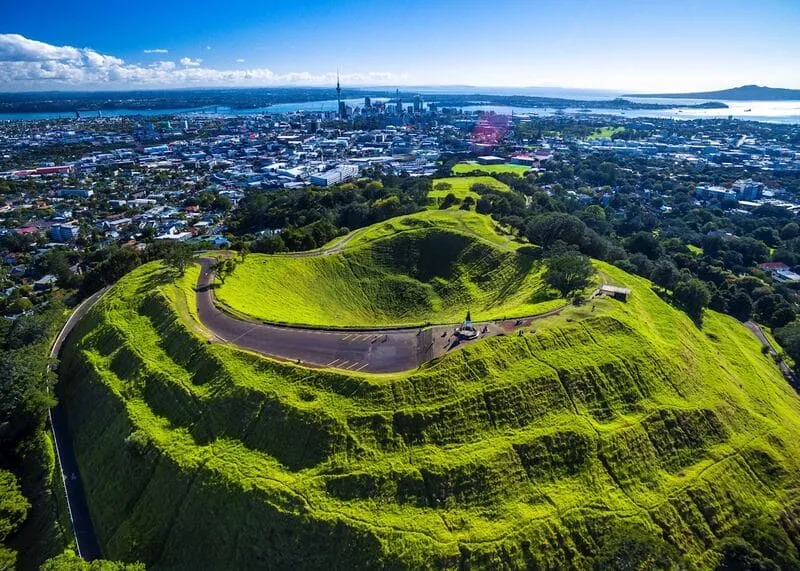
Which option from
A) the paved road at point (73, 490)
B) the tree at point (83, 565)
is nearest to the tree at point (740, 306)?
the tree at point (83, 565)

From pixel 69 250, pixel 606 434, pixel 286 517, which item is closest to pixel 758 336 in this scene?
pixel 606 434

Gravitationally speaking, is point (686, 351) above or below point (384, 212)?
below

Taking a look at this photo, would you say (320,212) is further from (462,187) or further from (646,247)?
(646,247)

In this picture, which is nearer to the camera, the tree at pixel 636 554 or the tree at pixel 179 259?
the tree at pixel 636 554

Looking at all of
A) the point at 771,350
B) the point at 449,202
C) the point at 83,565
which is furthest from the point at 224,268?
the point at 771,350

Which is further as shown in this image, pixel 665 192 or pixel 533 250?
pixel 665 192

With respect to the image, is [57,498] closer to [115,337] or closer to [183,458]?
[183,458]

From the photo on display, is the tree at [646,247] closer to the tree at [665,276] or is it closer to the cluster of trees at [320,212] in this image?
the tree at [665,276]
